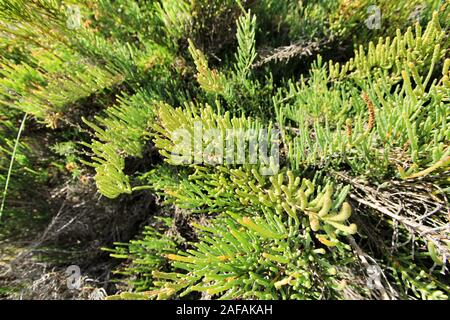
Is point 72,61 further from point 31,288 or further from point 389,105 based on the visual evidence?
point 389,105

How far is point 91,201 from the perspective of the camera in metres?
1.11

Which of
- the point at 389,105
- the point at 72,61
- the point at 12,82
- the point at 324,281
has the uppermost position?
the point at 72,61

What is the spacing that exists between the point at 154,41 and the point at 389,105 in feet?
2.64

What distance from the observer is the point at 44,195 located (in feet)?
3.82

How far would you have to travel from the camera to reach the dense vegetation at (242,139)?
1.98 feet

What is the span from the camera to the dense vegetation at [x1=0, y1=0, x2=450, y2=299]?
1.98 feet

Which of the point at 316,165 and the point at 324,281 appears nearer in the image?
the point at 324,281

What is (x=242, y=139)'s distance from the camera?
2.06 ft

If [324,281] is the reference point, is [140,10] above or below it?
above

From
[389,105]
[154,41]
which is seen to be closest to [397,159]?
[389,105]

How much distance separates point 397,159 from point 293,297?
38cm
